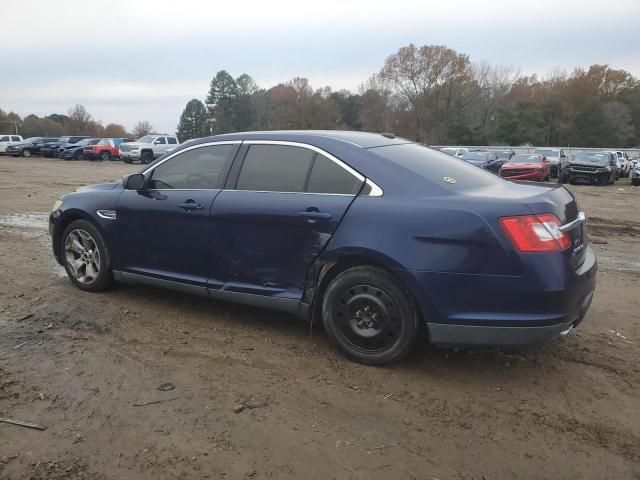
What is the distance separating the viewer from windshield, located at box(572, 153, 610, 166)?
23.5 m

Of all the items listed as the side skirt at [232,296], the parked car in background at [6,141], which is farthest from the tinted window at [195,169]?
the parked car in background at [6,141]

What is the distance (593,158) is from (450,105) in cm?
5686

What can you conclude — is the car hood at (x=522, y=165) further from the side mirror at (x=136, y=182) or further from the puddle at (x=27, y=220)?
the side mirror at (x=136, y=182)

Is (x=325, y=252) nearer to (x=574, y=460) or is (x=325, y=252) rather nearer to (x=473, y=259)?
(x=473, y=259)

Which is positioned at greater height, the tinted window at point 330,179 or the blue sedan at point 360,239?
the tinted window at point 330,179

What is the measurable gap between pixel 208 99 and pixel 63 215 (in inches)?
3995

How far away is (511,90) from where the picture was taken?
8438 centimetres

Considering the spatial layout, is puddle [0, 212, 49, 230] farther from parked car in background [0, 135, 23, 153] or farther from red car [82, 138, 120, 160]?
parked car in background [0, 135, 23, 153]

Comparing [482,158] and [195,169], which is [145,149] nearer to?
[482,158]

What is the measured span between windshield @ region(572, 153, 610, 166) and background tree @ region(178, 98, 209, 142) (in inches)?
3411

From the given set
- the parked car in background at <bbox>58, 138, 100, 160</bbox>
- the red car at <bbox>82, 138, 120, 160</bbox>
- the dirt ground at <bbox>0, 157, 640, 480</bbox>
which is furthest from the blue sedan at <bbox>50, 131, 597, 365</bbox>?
the parked car in background at <bbox>58, 138, 100, 160</bbox>

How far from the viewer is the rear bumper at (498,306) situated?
3301 millimetres

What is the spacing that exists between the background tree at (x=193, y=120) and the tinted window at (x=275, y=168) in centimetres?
10219

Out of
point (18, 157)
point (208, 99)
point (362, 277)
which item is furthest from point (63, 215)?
point (208, 99)
